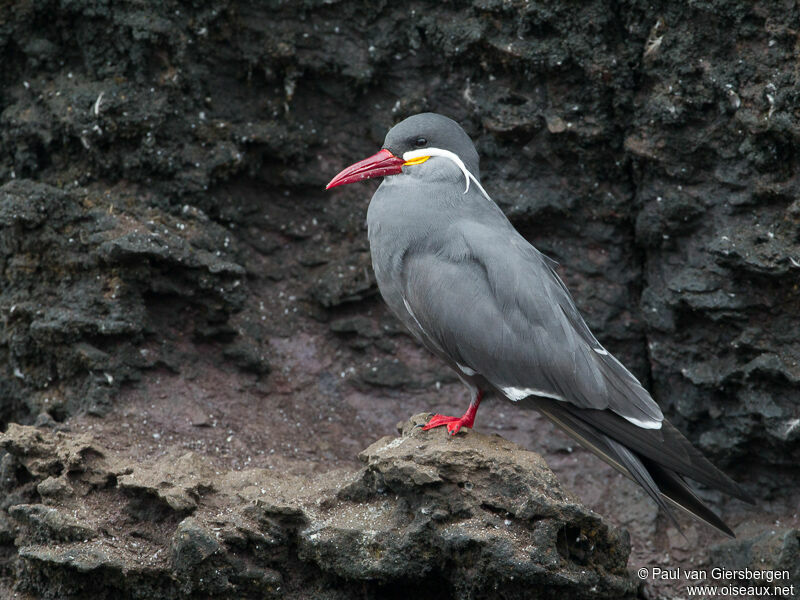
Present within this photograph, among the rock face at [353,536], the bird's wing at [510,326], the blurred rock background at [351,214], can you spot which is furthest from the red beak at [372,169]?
the rock face at [353,536]

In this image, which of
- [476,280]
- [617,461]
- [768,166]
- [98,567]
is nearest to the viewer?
[98,567]

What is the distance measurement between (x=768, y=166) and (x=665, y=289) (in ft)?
3.35

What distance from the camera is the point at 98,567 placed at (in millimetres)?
4066

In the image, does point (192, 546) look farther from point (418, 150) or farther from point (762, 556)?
point (762, 556)

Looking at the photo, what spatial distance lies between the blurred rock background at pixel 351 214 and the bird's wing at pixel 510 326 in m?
1.24

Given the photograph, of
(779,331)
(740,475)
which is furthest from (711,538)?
(779,331)

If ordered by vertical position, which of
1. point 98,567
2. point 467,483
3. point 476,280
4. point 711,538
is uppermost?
point 476,280

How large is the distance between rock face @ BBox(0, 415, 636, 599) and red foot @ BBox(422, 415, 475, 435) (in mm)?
97

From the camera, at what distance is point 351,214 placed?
6.84 m

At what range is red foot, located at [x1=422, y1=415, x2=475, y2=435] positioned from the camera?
4.58 meters

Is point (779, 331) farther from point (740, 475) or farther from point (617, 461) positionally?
point (617, 461)

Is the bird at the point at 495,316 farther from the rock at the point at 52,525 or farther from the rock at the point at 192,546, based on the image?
the rock at the point at 52,525

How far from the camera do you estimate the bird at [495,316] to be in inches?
179

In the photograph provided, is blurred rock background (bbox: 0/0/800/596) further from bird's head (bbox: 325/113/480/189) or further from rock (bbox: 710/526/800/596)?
bird's head (bbox: 325/113/480/189)
